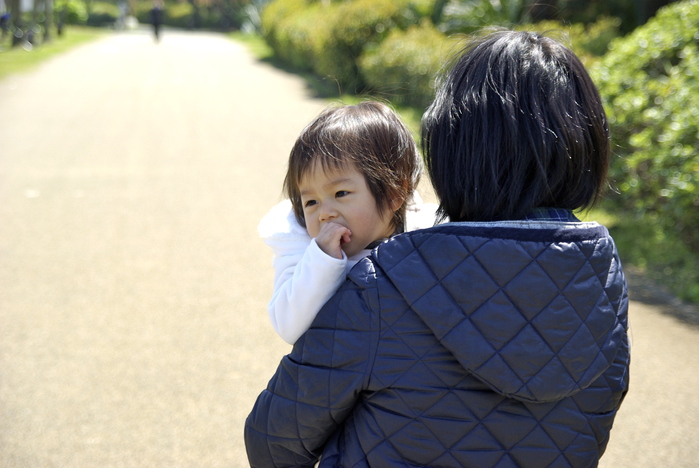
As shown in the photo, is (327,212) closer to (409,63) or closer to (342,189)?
(342,189)

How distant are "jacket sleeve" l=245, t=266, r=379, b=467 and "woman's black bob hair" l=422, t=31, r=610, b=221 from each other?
30cm

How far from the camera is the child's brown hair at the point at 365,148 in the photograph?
1.65m

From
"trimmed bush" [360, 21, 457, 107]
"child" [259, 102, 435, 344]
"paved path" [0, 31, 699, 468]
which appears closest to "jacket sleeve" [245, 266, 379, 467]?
"child" [259, 102, 435, 344]

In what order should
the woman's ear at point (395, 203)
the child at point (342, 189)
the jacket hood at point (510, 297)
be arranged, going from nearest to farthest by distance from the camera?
the jacket hood at point (510, 297), the child at point (342, 189), the woman's ear at point (395, 203)

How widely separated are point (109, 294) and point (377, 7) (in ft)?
34.0

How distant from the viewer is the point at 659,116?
17.5 feet

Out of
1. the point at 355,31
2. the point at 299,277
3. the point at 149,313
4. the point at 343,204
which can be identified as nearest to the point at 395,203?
the point at 343,204

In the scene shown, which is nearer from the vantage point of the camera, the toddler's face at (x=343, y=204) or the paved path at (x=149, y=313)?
the toddler's face at (x=343, y=204)

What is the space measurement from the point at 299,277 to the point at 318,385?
238 mm

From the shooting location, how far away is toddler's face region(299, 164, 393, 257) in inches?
64.8

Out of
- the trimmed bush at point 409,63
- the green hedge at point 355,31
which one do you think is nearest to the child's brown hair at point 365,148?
the trimmed bush at point 409,63

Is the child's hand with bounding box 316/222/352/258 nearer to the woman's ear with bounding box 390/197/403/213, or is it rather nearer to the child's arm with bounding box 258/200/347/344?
the child's arm with bounding box 258/200/347/344

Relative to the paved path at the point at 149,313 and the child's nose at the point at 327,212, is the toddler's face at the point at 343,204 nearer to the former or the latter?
the child's nose at the point at 327,212

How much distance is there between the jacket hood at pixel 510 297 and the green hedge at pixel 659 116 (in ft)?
12.2
